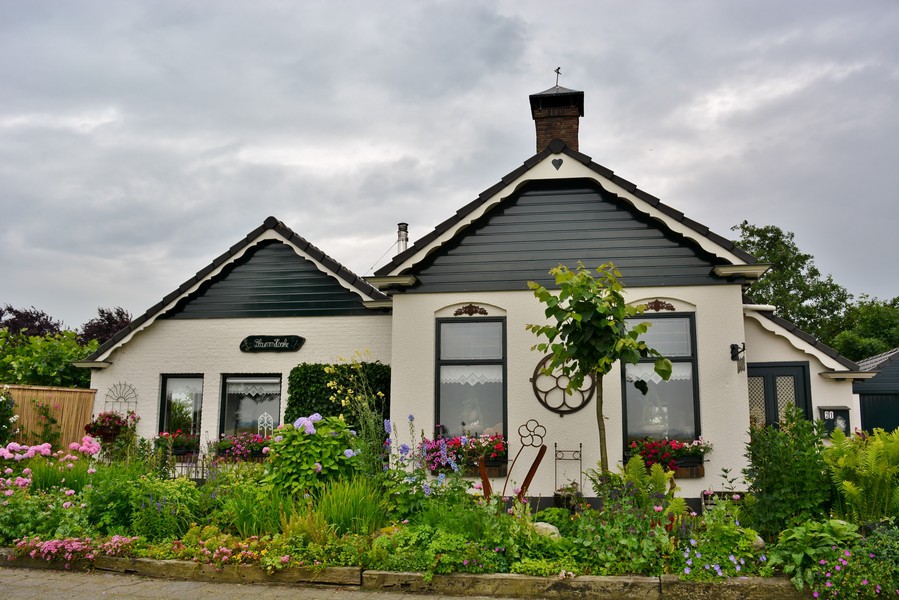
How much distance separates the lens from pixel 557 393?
1041 cm

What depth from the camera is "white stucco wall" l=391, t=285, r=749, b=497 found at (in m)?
10.1

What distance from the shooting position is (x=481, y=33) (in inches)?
349

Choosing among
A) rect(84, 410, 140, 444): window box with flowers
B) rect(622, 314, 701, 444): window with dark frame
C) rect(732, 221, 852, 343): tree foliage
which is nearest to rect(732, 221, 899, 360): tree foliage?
rect(732, 221, 852, 343): tree foliage

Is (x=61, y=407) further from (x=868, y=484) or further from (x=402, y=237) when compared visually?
(x=868, y=484)

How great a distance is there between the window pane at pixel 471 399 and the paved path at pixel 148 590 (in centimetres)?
458

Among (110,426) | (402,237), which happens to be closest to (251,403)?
(110,426)

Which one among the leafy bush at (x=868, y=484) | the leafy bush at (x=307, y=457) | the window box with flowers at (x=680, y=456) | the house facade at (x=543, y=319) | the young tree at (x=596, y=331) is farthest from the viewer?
the house facade at (x=543, y=319)

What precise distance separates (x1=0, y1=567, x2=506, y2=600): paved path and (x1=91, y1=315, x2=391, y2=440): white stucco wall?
6249mm

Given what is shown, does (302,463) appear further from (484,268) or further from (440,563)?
(484,268)

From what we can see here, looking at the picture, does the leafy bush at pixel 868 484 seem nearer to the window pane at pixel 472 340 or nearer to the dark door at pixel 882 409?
the window pane at pixel 472 340

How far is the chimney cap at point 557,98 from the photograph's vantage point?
12602mm

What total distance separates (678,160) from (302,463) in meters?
8.82

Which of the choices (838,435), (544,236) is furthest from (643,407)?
(838,435)

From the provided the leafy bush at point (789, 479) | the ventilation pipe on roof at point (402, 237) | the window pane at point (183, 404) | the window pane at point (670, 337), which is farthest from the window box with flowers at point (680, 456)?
the ventilation pipe on roof at point (402, 237)
